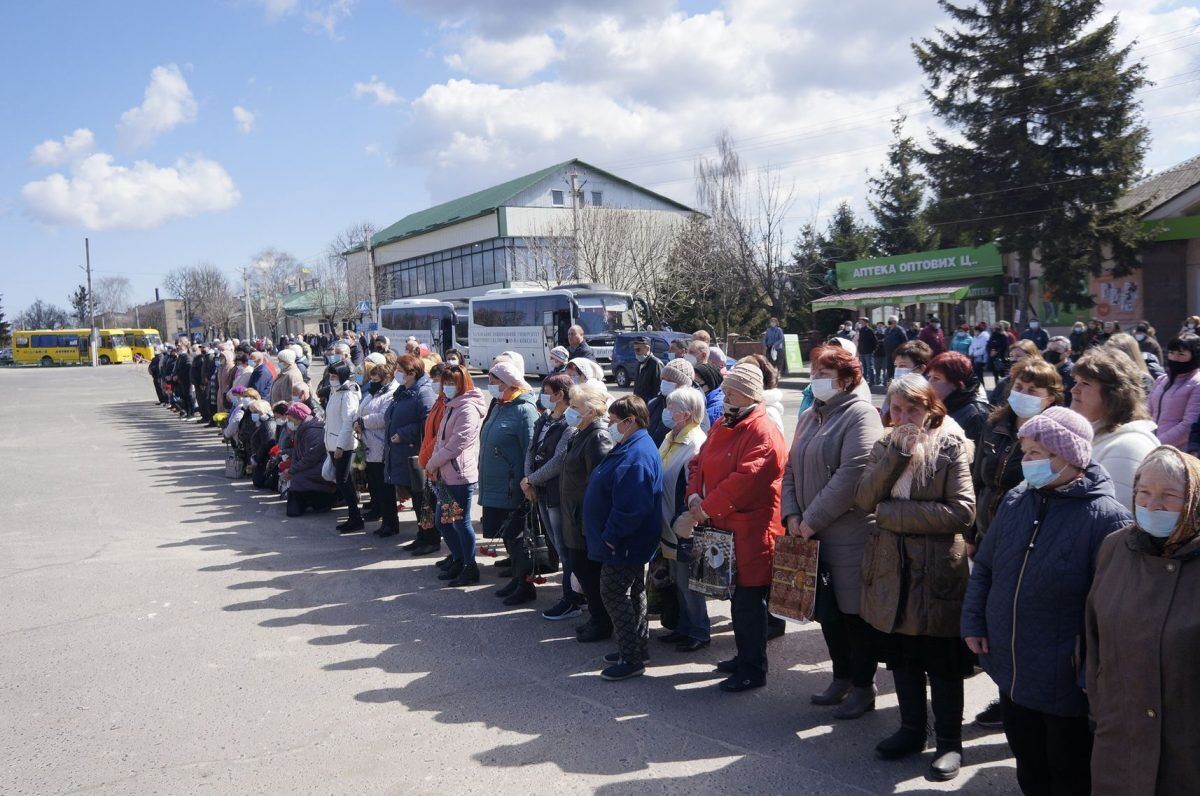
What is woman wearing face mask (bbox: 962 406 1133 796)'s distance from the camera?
3391mm

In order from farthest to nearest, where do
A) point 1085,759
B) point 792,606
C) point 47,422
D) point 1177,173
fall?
point 1177,173
point 47,422
point 792,606
point 1085,759

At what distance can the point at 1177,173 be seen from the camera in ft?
119

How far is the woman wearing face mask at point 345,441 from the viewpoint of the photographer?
391 inches

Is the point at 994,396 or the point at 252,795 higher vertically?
the point at 994,396

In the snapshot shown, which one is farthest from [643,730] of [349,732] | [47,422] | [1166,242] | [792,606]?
[1166,242]

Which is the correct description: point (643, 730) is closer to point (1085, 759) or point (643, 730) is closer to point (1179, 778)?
point (1085, 759)

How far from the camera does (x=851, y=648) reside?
16.1 ft

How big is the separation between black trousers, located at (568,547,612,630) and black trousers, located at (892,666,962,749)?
7.68 ft

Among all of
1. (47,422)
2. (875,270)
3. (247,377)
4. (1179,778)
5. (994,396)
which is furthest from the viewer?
(875,270)

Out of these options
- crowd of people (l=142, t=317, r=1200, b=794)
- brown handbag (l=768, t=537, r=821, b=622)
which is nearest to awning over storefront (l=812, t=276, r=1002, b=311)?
crowd of people (l=142, t=317, r=1200, b=794)

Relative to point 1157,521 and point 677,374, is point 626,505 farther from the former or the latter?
point 1157,521

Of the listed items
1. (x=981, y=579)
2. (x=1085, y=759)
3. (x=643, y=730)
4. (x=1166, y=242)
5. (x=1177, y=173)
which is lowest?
(x=643, y=730)

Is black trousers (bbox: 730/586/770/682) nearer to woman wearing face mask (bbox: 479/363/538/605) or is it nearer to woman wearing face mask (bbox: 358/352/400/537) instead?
woman wearing face mask (bbox: 479/363/538/605)

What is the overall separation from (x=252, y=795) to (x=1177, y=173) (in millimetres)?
42070
